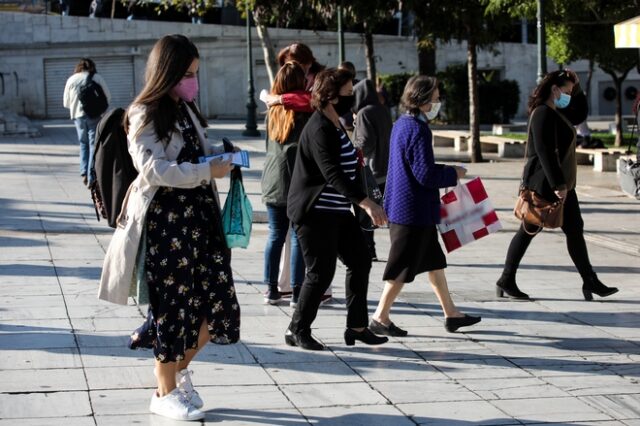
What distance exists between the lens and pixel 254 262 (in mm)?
10227

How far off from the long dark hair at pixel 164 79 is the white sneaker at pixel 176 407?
122cm

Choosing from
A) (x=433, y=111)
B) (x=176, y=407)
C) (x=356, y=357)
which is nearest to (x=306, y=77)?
(x=433, y=111)

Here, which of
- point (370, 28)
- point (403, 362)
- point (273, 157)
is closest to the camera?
point (403, 362)

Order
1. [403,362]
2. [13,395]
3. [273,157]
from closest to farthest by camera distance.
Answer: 1. [13,395]
2. [403,362]
3. [273,157]

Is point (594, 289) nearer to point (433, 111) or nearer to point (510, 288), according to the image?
point (510, 288)

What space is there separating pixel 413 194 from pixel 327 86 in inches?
34.9

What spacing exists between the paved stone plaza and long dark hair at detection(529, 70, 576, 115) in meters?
1.45

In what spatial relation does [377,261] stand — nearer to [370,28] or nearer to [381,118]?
[381,118]

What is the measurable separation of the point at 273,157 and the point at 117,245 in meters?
2.89

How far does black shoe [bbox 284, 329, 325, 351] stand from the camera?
699 cm

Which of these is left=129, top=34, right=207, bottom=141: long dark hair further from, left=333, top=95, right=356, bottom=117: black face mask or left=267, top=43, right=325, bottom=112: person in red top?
left=267, top=43, right=325, bottom=112: person in red top

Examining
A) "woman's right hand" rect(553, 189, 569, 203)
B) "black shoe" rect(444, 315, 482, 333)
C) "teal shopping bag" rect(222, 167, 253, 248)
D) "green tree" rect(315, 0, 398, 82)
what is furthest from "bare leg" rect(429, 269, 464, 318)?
"green tree" rect(315, 0, 398, 82)

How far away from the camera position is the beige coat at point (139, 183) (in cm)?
528

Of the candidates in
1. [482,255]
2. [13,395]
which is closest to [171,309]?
[13,395]
